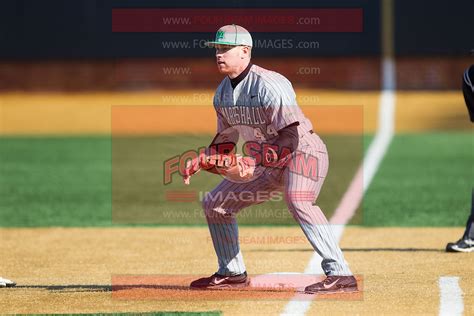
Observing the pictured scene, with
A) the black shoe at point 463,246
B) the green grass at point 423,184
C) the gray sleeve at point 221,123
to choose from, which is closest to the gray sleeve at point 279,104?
the gray sleeve at point 221,123

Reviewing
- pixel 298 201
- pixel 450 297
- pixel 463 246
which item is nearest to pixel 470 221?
pixel 463 246

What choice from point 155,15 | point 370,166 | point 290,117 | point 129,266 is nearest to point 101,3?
point 155,15

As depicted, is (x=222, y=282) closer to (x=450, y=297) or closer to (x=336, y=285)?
(x=336, y=285)

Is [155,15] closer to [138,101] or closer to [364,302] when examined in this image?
[138,101]

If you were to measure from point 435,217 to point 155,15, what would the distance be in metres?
16.5

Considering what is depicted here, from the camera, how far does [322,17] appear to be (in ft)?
92.1

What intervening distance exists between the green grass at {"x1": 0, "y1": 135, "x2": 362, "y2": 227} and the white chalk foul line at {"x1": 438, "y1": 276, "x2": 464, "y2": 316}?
433 cm

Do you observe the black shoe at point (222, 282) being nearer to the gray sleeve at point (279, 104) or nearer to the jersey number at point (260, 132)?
the jersey number at point (260, 132)

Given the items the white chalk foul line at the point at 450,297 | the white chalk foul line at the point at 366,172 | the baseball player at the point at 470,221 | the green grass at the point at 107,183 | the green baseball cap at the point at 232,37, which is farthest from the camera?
the green grass at the point at 107,183

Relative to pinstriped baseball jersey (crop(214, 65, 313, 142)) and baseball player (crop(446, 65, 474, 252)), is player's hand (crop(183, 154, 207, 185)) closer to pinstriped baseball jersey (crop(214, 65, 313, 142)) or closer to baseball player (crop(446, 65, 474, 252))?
pinstriped baseball jersey (crop(214, 65, 313, 142))

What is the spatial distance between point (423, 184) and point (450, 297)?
325 inches

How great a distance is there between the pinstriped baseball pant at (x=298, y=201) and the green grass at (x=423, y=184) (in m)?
4.47

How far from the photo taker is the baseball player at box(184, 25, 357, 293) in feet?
25.3

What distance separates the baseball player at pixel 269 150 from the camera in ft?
25.3
